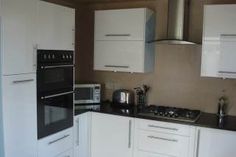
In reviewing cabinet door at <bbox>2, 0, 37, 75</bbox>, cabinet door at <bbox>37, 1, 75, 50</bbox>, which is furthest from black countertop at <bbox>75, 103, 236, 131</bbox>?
cabinet door at <bbox>2, 0, 37, 75</bbox>

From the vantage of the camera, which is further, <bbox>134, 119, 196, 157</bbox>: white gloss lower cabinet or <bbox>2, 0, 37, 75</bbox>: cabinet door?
<bbox>134, 119, 196, 157</bbox>: white gloss lower cabinet

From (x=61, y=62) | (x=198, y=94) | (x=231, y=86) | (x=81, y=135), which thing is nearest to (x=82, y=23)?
(x=61, y=62)

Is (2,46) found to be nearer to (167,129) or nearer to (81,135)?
(81,135)

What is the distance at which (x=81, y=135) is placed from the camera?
309cm

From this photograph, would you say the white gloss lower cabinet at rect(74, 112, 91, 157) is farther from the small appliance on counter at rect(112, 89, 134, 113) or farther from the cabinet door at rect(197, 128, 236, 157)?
the cabinet door at rect(197, 128, 236, 157)

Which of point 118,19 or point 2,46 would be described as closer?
point 2,46

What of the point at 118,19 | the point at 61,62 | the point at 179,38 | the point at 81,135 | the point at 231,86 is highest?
the point at 118,19

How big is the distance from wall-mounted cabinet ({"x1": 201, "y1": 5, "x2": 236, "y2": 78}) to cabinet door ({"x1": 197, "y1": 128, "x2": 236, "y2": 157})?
1.89 ft

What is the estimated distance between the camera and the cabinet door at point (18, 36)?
6.70 feet

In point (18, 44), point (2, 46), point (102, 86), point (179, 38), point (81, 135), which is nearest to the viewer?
point (2, 46)

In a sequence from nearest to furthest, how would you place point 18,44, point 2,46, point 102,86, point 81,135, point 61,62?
point 2,46
point 18,44
point 61,62
point 81,135
point 102,86

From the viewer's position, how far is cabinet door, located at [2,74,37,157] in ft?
6.86

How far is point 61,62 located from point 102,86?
1146 mm

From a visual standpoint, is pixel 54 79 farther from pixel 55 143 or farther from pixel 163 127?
pixel 163 127
